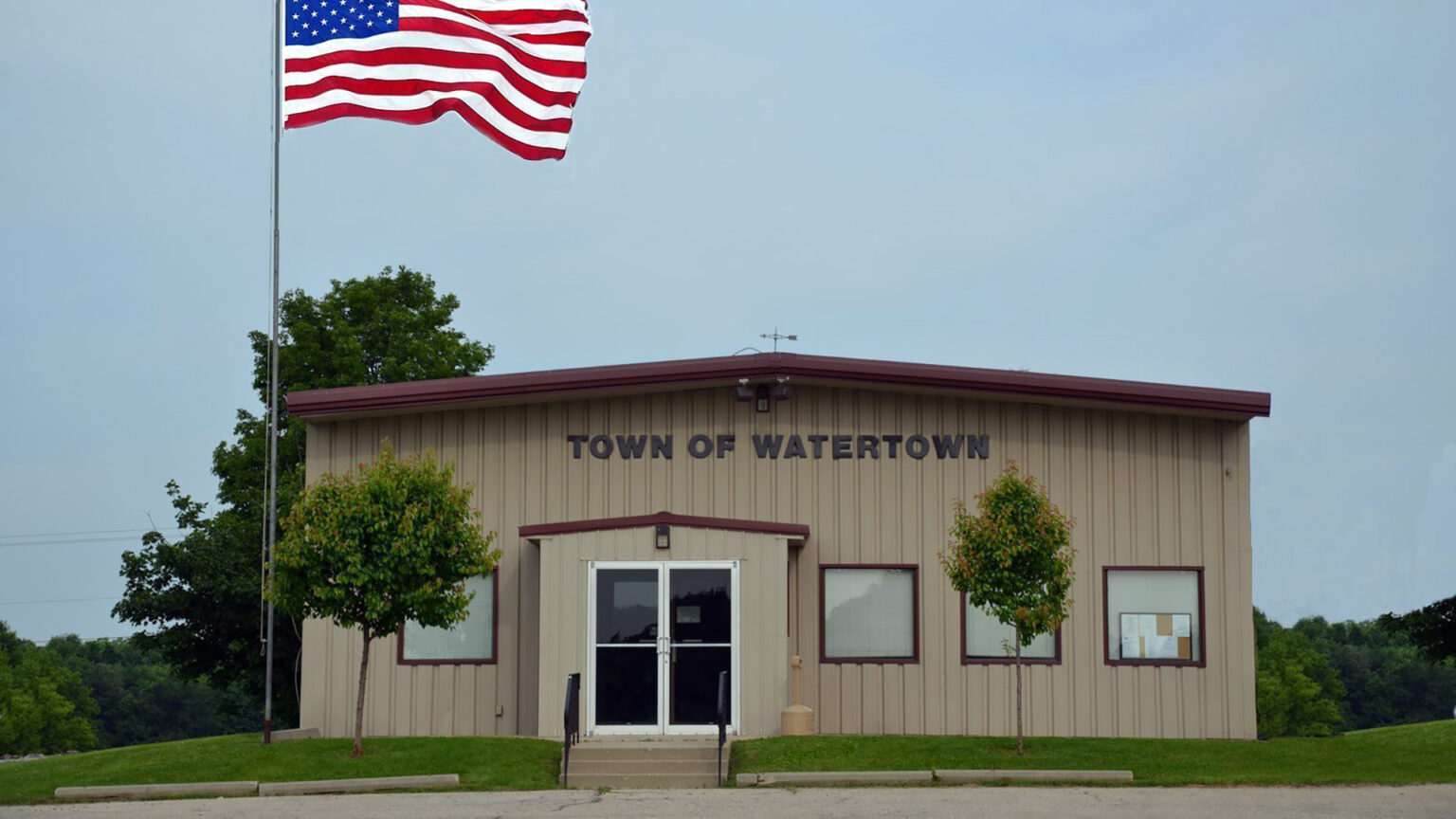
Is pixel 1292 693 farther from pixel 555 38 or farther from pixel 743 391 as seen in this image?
pixel 555 38

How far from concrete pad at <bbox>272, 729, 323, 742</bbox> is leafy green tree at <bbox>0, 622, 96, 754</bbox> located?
6685 cm

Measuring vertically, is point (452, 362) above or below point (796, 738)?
above

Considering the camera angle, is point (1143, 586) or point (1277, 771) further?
point (1143, 586)

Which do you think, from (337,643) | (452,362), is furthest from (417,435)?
(452,362)

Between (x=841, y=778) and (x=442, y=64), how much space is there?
947cm

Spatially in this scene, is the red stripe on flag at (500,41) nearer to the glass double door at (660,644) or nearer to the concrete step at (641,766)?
the glass double door at (660,644)

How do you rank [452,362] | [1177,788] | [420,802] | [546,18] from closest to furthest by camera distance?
[420,802]
[1177,788]
[546,18]
[452,362]

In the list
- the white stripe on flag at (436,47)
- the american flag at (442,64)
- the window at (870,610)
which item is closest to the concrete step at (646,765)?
the window at (870,610)

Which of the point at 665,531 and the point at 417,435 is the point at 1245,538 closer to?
the point at 665,531

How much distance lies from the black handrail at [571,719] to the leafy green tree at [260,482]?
12.3 meters

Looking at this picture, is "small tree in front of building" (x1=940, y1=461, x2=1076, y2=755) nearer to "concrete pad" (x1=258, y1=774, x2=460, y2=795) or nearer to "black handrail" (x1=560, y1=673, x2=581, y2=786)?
"black handrail" (x1=560, y1=673, x2=581, y2=786)

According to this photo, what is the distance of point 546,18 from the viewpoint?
19516 mm

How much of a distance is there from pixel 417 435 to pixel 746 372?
4.74m

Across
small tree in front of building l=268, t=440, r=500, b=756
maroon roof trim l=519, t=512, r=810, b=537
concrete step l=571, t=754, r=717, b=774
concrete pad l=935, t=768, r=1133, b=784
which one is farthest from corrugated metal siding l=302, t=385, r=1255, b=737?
concrete pad l=935, t=768, r=1133, b=784
